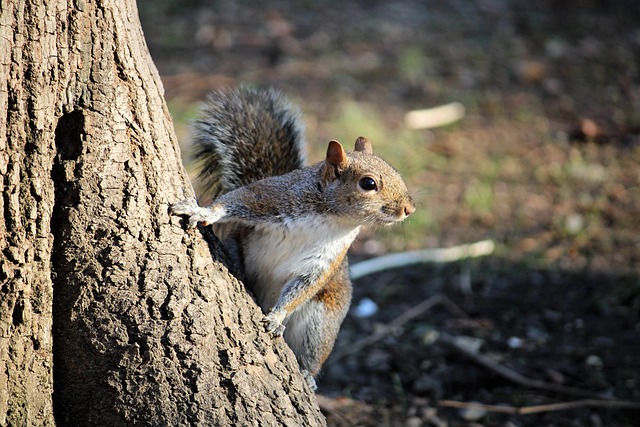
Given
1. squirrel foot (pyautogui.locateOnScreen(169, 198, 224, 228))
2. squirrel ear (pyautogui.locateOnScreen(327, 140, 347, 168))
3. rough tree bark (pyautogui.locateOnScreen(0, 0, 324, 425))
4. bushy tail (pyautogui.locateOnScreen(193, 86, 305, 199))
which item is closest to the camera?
rough tree bark (pyautogui.locateOnScreen(0, 0, 324, 425))

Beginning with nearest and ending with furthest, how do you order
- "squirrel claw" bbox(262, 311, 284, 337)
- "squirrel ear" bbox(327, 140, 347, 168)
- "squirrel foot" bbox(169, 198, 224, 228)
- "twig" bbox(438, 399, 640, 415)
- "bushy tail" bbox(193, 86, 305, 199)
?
1. "squirrel foot" bbox(169, 198, 224, 228)
2. "squirrel claw" bbox(262, 311, 284, 337)
3. "squirrel ear" bbox(327, 140, 347, 168)
4. "bushy tail" bbox(193, 86, 305, 199)
5. "twig" bbox(438, 399, 640, 415)

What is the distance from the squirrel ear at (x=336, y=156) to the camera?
1990 millimetres

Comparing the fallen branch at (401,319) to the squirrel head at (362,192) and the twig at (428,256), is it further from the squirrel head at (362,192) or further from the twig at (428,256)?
the squirrel head at (362,192)

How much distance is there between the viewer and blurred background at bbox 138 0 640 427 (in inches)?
104

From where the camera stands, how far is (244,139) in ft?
7.11

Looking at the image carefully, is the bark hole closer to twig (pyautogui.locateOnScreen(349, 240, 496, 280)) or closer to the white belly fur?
the white belly fur

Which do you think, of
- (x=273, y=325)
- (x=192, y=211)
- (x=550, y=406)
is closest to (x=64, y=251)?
(x=192, y=211)

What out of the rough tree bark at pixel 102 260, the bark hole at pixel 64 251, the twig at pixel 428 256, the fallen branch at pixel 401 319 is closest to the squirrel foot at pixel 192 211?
the rough tree bark at pixel 102 260

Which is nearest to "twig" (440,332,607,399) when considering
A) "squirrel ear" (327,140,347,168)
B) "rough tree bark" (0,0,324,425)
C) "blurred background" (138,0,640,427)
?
"blurred background" (138,0,640,427)

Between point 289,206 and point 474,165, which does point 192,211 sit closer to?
point 289,206

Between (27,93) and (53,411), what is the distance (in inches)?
25.5

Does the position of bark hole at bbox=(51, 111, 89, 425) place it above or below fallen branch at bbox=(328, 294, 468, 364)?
above

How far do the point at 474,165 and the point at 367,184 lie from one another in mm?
2123

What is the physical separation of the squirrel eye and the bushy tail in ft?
1.03
